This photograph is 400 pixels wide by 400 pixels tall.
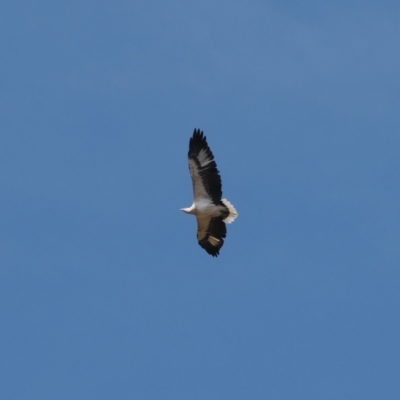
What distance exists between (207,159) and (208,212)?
6.60ft

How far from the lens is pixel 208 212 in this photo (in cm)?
8175

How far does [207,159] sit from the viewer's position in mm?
80938

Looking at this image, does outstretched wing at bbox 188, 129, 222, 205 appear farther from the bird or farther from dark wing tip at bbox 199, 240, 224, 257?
dark wing tip at bbox 199, 240, 224, 257

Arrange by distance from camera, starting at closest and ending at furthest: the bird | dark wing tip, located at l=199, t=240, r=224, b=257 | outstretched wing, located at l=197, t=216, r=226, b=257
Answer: the bird
outstretched wing, located at l=197, t=216, r=226, b=257
dark wing tip, located at l=199, t=240, r=224, b=257

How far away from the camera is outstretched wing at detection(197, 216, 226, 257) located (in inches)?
3250

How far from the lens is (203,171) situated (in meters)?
80.9

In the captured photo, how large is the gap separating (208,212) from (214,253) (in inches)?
94.4

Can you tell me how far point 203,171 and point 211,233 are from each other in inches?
129

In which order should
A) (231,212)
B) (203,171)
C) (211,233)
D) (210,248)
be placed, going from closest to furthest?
(203,171), (231,212), (211,233), (210,248)

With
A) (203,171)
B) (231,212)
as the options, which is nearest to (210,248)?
(231,212)

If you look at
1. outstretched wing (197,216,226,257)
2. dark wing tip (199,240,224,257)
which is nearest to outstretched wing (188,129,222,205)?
outstretched wing (197,216,226,257)

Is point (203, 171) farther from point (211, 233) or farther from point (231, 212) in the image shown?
point (211, 233)

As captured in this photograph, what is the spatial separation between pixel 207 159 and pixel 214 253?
428 cm

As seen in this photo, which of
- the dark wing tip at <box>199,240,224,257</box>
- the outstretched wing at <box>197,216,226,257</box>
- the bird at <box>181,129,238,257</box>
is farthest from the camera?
the dark wing tip at <box>199,240,224,257</box>
